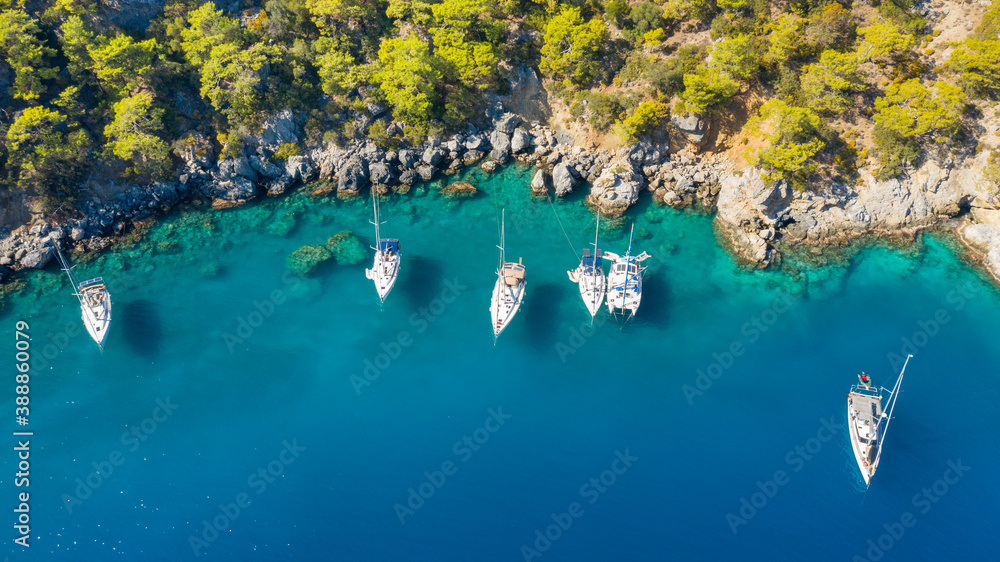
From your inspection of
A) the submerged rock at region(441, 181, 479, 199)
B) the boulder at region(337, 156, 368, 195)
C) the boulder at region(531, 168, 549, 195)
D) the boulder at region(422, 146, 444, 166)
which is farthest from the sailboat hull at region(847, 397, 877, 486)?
the boulder at region(337, 156, 368, 195)

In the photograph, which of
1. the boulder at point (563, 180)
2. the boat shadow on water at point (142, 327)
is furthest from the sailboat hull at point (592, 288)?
the boat shadow on water at point (142, 327)

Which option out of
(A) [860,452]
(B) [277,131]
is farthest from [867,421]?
(B) [277,131]

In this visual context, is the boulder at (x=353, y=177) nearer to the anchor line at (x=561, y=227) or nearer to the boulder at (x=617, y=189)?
the anchor line at (x=561, y=227)

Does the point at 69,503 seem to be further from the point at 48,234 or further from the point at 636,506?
the point at 636,506

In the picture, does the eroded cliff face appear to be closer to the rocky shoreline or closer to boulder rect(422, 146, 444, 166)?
the rocky shoreline

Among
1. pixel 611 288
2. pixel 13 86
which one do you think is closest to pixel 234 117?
pixel 13 86

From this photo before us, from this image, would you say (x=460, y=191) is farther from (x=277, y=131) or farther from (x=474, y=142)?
(x=277, y=131)
